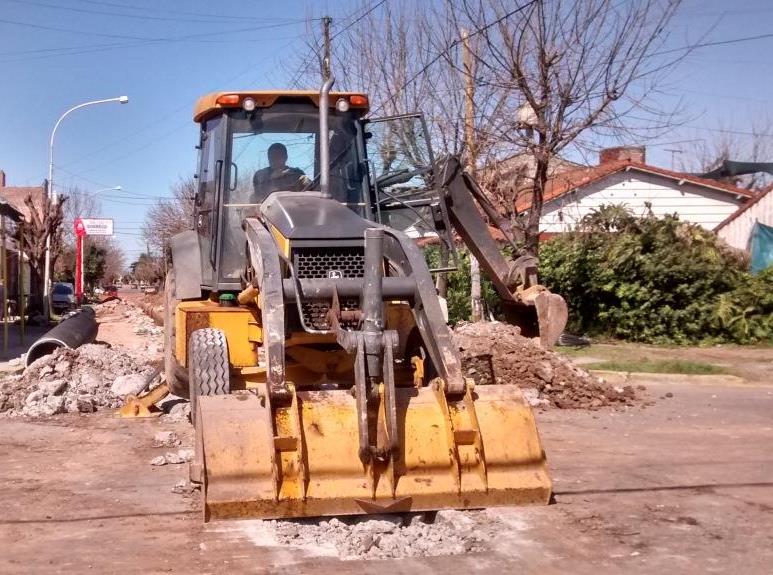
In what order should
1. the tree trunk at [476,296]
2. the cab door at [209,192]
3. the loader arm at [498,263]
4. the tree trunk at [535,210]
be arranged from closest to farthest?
the cab door at [209,192] → the loader arm at [498,263] → the tree trunk at [535,210] → the tree trunk at [476,296]

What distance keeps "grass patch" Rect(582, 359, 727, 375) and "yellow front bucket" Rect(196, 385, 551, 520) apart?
9459 millimetres

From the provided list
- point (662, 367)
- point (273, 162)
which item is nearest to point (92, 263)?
point (662, 367)

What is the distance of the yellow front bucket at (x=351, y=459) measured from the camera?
536 cm

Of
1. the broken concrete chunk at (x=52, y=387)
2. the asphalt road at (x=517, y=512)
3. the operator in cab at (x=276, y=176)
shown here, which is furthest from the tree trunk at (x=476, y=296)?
the operator in cab at (x=276, y=176)

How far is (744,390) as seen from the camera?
13859 mm

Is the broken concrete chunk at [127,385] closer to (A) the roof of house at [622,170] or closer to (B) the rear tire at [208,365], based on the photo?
(B) the rear tire at [208,365]

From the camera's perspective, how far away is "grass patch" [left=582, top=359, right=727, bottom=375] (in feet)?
48.2

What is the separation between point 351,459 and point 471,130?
1411cm

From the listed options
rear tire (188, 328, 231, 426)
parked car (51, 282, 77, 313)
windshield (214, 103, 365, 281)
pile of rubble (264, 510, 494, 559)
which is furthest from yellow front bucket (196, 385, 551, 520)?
parked car (51, 282, 77, 313)

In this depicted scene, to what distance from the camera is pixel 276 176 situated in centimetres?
795

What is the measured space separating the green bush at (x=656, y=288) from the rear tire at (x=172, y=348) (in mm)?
12119

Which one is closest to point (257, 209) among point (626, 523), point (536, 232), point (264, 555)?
point (264, 555)

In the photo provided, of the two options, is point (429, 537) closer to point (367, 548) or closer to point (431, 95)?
point (367, 548)

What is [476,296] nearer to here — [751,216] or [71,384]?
[71,384]
